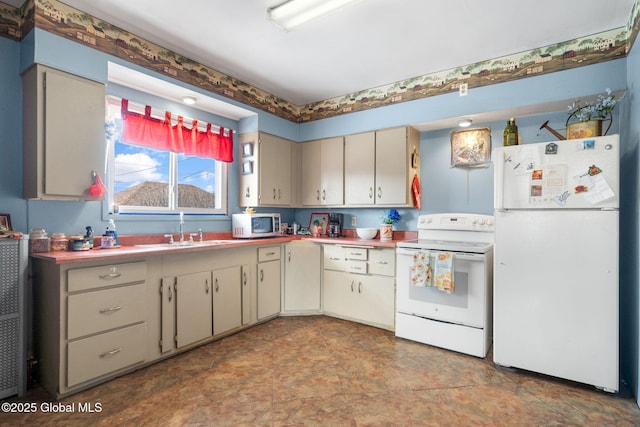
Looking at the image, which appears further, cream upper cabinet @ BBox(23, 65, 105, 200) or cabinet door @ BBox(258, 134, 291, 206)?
cabinet door @ BBox(258, 134, 291, 206)

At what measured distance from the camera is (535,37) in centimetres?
268

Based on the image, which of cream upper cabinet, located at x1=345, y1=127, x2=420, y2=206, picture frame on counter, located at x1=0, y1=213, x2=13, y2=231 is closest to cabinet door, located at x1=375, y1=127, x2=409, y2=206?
cream upper cabinet, located at x1=345, y1=127, x2=420, y2=206

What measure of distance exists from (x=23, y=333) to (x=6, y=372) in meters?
0.24

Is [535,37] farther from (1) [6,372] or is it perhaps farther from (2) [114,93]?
(1) [6,372]

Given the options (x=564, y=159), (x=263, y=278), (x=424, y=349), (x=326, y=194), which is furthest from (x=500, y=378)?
(x=326, y=194)

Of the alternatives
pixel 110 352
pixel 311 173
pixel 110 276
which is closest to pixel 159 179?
pixel 110 276

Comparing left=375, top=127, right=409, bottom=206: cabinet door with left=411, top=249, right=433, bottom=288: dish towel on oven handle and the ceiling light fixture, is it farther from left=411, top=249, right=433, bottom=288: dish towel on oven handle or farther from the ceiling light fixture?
the ceiling light fixture

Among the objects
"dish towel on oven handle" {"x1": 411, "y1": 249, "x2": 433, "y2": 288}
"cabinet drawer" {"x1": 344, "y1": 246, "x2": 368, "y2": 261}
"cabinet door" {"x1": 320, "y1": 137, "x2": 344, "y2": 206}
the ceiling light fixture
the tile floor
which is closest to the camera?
the tile floor

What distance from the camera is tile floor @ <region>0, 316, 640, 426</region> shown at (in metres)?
1.91

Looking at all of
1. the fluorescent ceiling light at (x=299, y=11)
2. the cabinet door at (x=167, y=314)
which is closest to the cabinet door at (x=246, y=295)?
the cabinet door at (x=167, y=314)

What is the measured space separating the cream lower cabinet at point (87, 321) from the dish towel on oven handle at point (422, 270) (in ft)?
7.46

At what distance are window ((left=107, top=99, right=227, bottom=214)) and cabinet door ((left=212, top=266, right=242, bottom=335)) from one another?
91cm

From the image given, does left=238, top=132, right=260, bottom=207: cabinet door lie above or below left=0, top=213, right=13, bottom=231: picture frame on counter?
above

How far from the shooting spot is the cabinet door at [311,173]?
14.0ft
